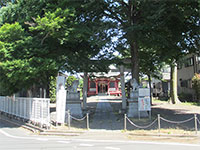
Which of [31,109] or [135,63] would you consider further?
[135,63]

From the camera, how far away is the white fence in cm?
1039

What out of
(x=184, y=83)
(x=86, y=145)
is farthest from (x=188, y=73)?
(x=86, y=145)

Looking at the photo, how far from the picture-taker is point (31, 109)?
39.4 feet

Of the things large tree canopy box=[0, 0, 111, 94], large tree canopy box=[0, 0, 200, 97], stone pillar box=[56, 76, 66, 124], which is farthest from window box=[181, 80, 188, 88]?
stone pillar box=[56, 76, 66, 124]

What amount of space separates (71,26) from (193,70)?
64.4ft

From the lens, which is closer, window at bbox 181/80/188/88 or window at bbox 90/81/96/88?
window at bbox 181/80/188/88

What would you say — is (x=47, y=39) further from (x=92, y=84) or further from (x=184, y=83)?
(x=92, y=84)

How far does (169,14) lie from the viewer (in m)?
11.3

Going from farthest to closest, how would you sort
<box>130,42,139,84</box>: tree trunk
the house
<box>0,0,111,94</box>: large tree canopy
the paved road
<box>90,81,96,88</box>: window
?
<box>90,81,96,88</box>: window, the house, <box>130,42,139,84</box>: tree trunk, <box>0,0,111,94</box>: large tree canopy, the paved road

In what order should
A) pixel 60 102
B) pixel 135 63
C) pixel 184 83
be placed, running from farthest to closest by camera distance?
pixel 184 83 < pixel 135 63 < pixel 60 102

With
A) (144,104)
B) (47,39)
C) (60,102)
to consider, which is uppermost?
(47,39)

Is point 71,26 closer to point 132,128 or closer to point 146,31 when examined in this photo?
point 146,31

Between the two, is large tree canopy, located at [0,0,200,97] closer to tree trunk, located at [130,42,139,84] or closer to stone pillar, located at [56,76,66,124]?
tree trunk, located at [130,42,139,84]

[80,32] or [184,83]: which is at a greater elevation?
[80,32]
